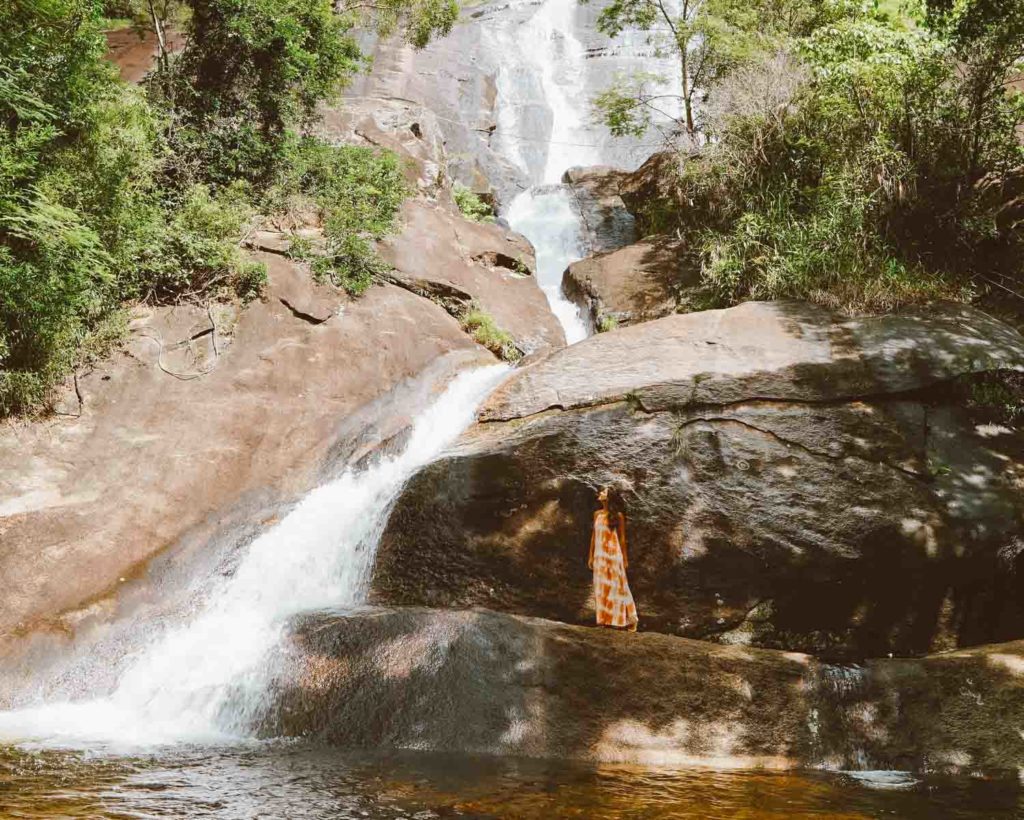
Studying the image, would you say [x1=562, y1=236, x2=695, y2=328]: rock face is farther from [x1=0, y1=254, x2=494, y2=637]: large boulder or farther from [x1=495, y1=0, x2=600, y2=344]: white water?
[x1=0, y1=254, x2=494, y2=637]: large boulder

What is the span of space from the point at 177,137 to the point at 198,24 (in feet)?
8.85

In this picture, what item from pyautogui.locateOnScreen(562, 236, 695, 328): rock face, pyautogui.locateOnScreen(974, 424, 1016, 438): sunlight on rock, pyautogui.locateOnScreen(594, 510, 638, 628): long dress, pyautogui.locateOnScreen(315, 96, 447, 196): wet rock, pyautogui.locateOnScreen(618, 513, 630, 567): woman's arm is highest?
pyautogui.locateOnScreen(315, 96, 447, 196): wet rock

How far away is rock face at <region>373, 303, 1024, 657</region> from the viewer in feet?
23.9

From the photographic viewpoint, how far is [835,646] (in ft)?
24.2

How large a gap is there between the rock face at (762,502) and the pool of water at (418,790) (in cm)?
242

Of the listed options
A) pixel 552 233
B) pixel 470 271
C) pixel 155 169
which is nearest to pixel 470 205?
pixel 552 233

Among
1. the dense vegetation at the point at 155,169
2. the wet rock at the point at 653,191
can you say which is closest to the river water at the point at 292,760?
the dense vegetation at the point at 155,169

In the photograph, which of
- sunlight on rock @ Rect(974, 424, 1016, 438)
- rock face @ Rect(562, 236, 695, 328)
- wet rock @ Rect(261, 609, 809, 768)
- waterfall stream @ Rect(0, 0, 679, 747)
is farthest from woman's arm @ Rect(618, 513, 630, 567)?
rock face @ Rect(562, 236, 695, 328)

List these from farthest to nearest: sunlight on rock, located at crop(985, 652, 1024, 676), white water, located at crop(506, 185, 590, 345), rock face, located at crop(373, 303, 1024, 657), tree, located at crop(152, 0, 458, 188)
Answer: white water, located at crop(506, 185, 590, 345), tree, located at crop(152, 0, 458, 188), rock face, located at crop(373, 303, 1024, 657), sunlight on rock, located at crop(985, 652, 1024, 676)

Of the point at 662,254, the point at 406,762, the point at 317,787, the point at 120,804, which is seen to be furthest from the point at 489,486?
the point at 662,254

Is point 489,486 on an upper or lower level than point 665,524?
upper

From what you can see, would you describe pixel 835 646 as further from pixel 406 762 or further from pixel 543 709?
→ pixel 406 762

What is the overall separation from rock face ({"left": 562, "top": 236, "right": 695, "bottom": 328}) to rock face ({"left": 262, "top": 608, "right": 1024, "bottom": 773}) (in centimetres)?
839

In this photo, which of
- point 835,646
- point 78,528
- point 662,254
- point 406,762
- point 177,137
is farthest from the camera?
point 662,254
